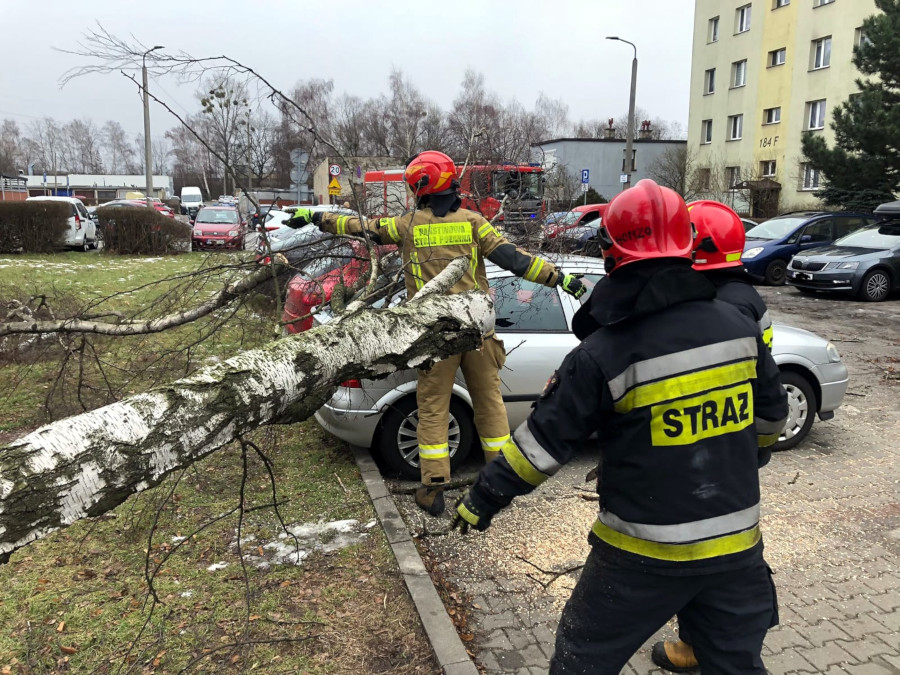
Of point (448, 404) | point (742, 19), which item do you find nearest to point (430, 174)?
point (448, 404)

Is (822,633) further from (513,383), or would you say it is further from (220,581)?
(220,581)

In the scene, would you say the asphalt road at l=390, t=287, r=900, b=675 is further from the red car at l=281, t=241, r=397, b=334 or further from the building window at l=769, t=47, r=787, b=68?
the building window at l=769, t=47, r=787, b=68

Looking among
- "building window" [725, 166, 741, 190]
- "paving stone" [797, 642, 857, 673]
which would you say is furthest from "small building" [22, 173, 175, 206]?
"paving stone" [797, 642, 857, 673]

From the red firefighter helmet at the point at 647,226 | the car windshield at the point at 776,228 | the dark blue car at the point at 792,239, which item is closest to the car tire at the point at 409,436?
the red firefighter helmet at the point at 647,226

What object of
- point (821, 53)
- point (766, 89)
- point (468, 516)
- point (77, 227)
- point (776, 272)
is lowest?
point (468, 516)

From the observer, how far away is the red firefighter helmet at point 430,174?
3842mm

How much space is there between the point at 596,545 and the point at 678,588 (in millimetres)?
265

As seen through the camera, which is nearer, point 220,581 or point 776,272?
point 220,581

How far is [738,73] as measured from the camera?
33219 millimetres

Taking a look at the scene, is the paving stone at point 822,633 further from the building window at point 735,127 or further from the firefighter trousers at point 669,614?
the building window at point 735,127

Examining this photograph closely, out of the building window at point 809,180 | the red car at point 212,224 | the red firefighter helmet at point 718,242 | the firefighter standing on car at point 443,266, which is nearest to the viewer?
the red firefighter helmet at point 718,242

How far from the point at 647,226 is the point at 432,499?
257cm

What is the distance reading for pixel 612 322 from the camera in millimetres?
1777

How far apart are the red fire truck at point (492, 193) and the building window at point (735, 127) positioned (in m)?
32.2
